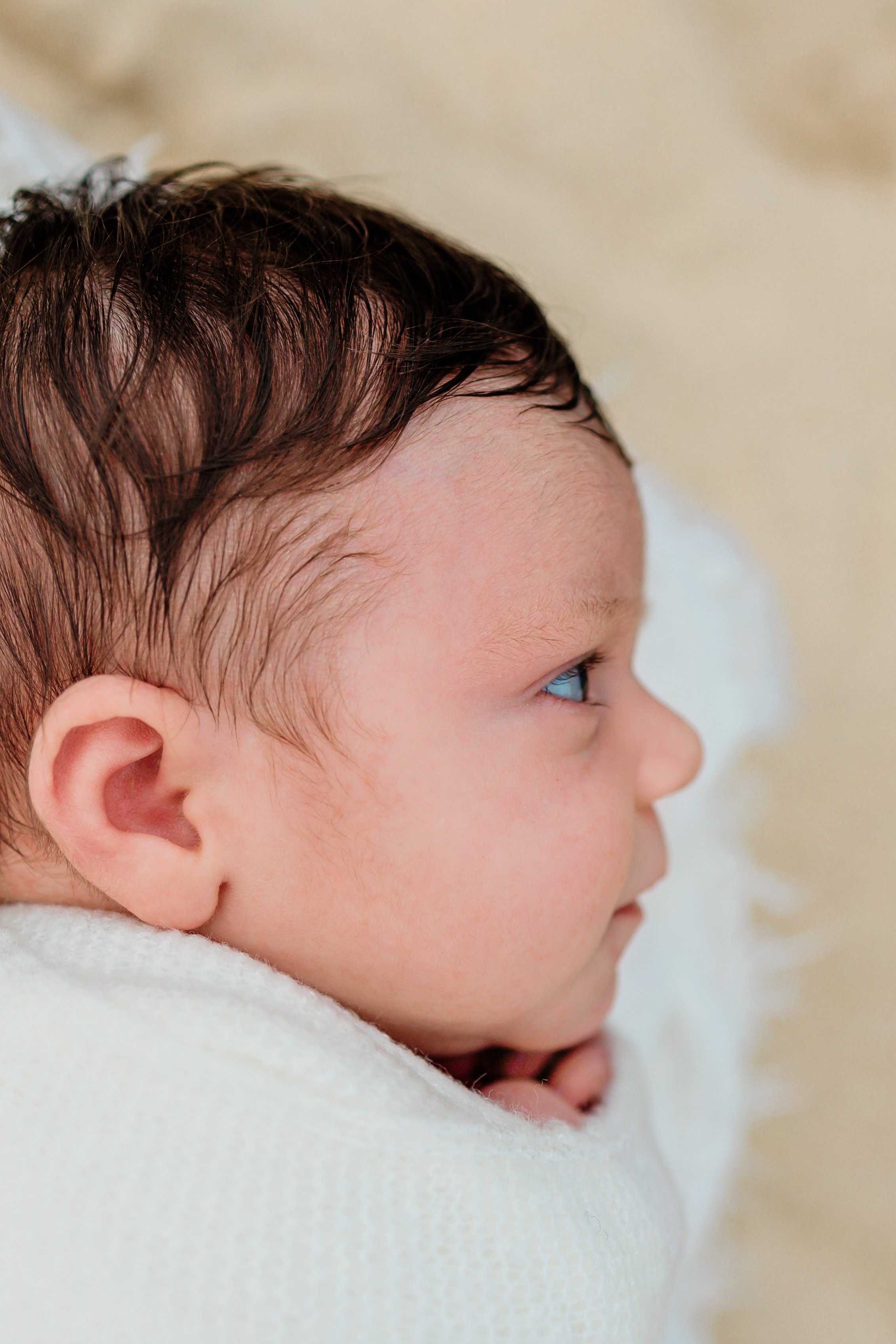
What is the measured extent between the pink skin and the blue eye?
2 centimetres

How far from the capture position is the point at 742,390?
1.22 meters

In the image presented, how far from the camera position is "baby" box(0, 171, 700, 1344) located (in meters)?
0.65

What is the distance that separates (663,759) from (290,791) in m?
0.30

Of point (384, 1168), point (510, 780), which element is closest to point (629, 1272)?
point (384, 1168)

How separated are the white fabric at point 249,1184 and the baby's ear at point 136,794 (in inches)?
1.5

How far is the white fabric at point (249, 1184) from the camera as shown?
2.05 feet

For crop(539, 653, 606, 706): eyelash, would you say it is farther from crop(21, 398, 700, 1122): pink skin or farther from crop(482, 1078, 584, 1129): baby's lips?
crop(482, 1078, 584, 1129): baby's lips

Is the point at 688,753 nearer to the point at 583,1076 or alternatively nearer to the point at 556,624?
the point at 556,624

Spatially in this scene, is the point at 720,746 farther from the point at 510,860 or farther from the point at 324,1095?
the point at 324,1095

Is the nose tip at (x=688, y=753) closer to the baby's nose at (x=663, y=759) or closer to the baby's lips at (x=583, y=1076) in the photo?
the baby's nose at (x=663, y=759)

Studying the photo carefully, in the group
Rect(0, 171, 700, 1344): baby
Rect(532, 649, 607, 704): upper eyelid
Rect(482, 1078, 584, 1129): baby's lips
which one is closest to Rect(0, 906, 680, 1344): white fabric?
Rect(0, 171, 700, 1344): baby

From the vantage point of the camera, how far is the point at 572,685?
0.81 metres

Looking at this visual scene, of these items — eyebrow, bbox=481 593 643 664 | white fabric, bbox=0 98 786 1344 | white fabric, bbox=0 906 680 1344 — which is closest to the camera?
white fabric, bbox=0 906 680 1344

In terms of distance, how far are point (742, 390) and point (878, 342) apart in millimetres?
147
